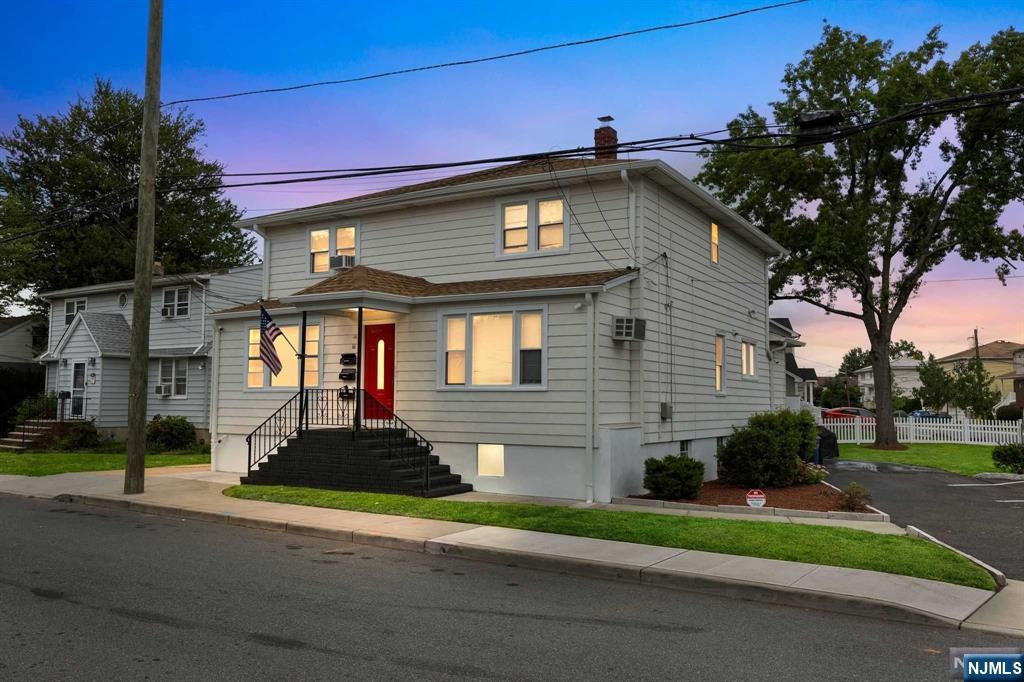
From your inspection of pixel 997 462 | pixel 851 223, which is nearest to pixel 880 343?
pixel 851 223

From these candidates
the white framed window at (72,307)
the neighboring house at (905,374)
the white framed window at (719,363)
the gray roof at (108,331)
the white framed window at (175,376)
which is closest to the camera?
the white framed window at (719,363)

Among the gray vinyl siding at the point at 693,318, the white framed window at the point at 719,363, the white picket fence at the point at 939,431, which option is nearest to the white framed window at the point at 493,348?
the gray vinyl siding at the point at 693,318

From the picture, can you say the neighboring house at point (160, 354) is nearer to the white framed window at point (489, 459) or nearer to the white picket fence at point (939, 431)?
the white framed window at point (489, 459)

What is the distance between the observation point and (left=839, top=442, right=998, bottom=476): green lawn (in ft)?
73.0

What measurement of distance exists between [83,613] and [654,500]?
31.6 ft

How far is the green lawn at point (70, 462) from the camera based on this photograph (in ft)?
65.6

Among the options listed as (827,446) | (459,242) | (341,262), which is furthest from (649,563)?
(827,446)

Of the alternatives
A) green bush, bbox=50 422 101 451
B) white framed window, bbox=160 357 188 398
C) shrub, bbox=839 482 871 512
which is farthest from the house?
green bush, bbox=50 422 101 451

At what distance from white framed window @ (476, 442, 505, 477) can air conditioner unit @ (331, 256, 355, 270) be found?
6042mm

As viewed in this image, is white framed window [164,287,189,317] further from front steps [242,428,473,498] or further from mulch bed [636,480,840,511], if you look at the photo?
mulch bed [636,480,840,511]

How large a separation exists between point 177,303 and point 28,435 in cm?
705

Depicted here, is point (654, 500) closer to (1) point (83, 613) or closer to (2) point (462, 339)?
(2) point (462, 339)

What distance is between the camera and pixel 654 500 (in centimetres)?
1385

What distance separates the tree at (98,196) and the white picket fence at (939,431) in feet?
117
